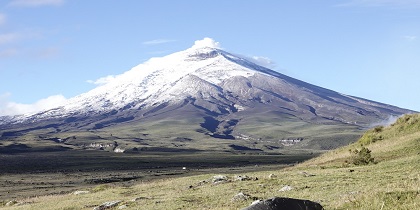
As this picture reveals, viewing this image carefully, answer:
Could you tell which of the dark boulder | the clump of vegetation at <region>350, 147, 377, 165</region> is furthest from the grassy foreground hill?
the dark boulder

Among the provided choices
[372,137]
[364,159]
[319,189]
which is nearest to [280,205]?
[319,189]

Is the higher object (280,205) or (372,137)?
(280,205)

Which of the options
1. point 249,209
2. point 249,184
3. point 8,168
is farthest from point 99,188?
point 8,168

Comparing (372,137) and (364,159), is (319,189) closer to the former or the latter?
(364,159)

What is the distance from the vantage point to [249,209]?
1459 cm

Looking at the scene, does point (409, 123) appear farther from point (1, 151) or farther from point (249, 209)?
point (1, 151)

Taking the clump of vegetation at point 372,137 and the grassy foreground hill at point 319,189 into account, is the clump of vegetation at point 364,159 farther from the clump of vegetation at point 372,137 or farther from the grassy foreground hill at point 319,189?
the clump of vegetation at point 372,137

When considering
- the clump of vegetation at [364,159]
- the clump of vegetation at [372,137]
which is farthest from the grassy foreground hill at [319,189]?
the clump of vegetation at [372,137]

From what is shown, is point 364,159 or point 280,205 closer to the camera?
point 280,205

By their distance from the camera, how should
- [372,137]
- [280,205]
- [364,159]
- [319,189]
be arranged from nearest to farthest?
[280,205], [319,189], [364,159], [372,137]

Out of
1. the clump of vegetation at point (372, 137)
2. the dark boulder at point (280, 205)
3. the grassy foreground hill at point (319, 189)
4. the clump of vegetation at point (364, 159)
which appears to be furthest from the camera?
the clump of vegetation at point (372, 137)

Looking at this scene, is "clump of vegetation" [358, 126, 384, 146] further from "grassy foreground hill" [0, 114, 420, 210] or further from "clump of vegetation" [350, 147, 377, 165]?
"clump of vegetation" [350, 147, 377, 165]

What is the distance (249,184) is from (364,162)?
12429 millimetres

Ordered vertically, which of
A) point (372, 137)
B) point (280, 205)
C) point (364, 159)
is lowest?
point (364, 159)
